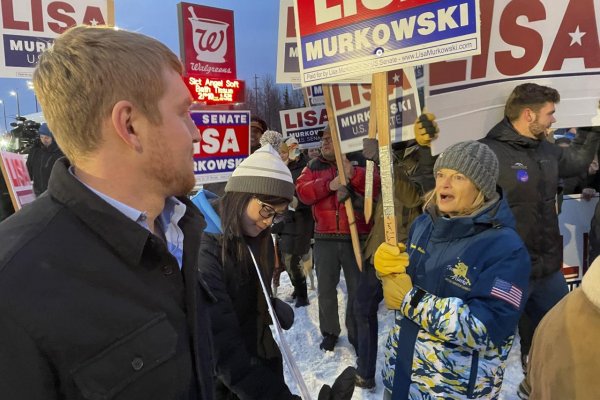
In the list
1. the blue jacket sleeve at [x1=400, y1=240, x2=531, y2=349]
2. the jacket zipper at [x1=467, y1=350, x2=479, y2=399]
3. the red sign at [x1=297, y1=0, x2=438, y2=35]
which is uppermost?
the red sign at [x1=297, y1=0, x2=438, y2=35]

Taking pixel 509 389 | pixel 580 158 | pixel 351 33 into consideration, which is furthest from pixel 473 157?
pixel 509 389

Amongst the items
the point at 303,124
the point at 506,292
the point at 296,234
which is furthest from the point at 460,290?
the point at 303,124

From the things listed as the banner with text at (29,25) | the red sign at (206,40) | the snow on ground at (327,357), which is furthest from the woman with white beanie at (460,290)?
the red sign at (206,40)

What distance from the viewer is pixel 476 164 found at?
227cm

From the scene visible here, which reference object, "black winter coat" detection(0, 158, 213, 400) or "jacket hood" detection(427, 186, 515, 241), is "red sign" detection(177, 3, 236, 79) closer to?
"jacket hood" detection(427, 186, 515, 241)

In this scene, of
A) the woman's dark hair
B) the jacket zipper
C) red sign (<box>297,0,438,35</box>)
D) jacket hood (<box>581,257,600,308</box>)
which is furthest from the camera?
red sign (<box>297,0,438,35</box>)

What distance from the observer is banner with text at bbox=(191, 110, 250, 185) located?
460 cm

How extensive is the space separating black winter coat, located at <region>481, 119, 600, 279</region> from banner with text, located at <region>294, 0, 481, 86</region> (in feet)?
3.70

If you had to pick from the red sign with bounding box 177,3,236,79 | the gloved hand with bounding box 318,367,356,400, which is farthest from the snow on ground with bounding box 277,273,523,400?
the red sign with bounding box 177,3,236,79

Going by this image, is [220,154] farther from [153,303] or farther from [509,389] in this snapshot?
[153,303]

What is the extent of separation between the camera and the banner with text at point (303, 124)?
26.4ft

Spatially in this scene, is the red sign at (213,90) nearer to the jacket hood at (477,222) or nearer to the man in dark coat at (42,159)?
the man in dark coat at (42,159)

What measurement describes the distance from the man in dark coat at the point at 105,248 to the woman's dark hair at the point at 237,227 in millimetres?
795

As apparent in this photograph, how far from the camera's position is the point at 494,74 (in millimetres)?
3445
